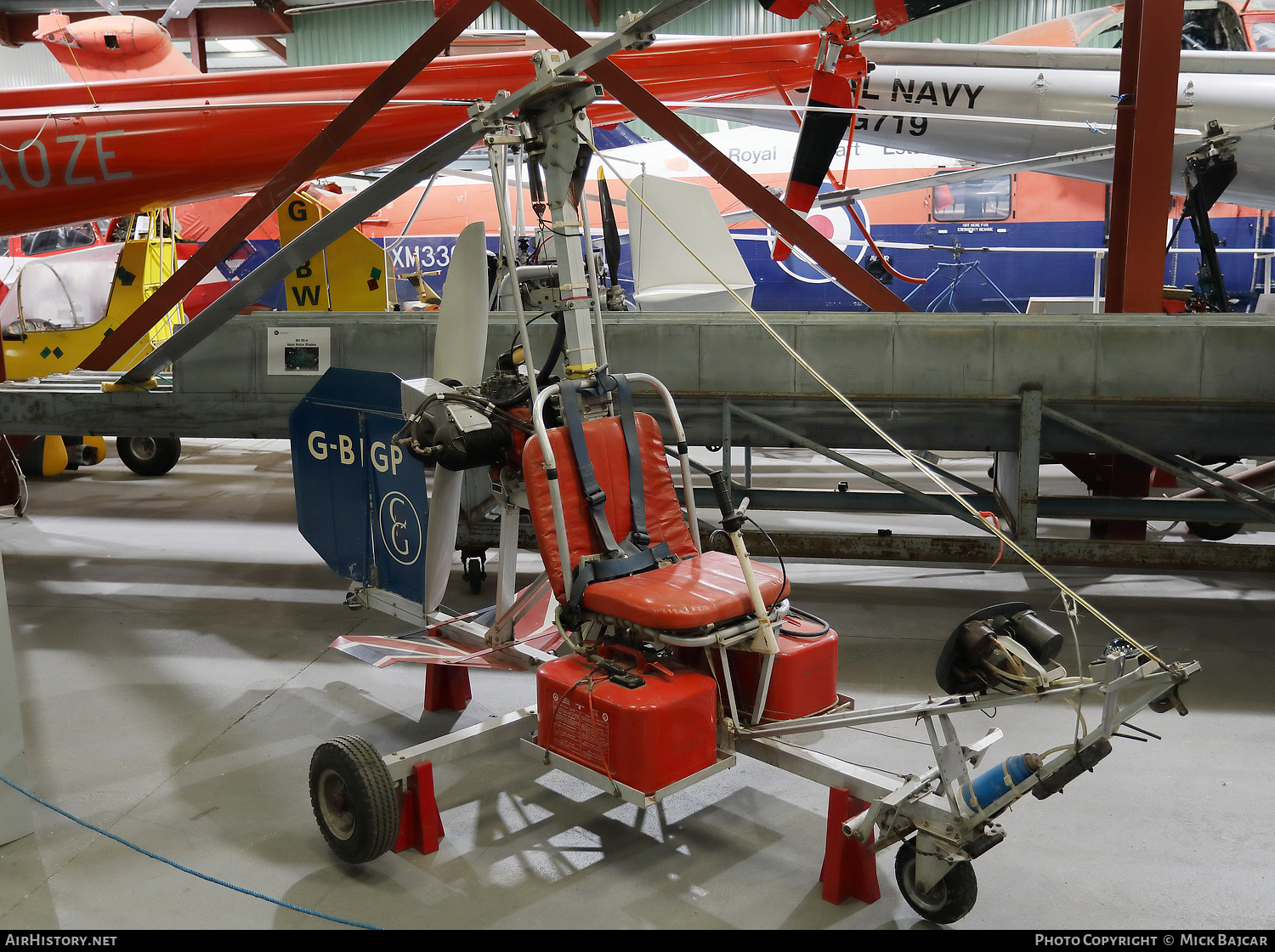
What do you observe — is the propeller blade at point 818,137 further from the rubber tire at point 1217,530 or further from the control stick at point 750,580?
the rubber tire at point 1217,530

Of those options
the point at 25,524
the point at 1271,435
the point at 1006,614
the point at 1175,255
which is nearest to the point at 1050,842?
the point at 1006,614

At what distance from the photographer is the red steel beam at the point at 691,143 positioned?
427cm

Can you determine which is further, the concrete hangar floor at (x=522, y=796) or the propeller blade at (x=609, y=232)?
the propeller blade at (x=609, y=232)

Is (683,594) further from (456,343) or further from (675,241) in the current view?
(675,241)

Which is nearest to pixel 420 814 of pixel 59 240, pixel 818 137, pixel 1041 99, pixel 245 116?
pixel 818 137

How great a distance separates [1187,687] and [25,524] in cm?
762

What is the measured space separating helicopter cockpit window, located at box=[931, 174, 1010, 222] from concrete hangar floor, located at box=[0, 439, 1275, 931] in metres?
5.99

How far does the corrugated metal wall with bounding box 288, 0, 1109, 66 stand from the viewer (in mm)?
15883

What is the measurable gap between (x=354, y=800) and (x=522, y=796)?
688mm

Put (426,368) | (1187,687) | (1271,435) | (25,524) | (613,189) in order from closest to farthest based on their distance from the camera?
(1187,687) → (1271,435) → (426,368) → (25,524) → (613,189)

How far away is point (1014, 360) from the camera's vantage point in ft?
15.0

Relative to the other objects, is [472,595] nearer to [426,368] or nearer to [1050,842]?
[426,368]

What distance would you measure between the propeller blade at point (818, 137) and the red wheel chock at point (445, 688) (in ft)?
10.5

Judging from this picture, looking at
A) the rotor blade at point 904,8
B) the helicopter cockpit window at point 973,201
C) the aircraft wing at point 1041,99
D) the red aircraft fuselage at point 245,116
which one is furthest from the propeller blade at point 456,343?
the helicopter cockpit window at point 973,201
